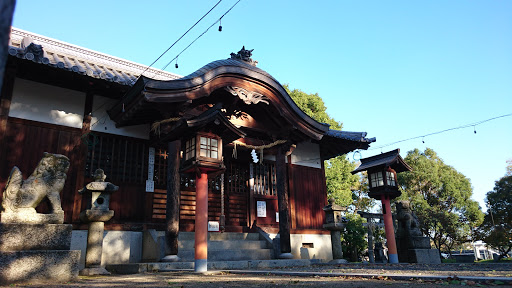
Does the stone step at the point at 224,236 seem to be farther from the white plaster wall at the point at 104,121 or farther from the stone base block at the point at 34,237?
the stone base block at the point at 34,237

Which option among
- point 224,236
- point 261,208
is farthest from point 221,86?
point 261,208

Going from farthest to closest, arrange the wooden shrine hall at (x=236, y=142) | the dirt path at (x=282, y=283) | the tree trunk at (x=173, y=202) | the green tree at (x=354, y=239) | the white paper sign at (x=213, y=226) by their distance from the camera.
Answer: the green tree at (x=354, y=239) → the white paper sign at (x=213, y=226) → the tree trunk at (x=173, y=202) → the wooden shrine hall at (x=236, y=142) → the dirt path at (x=282, y=283)

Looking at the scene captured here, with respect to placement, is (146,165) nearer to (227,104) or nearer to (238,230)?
(227,104)

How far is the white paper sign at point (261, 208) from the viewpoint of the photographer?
14807mm

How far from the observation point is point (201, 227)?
8367 millimetres

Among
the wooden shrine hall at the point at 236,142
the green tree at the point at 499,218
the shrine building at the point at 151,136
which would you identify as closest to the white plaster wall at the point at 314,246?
the shrine building at the point at 151,136

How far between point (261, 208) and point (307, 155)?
3766 mm

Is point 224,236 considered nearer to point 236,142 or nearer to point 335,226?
point 236,142

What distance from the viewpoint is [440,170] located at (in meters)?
32.2

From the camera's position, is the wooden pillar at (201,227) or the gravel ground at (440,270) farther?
the wooden pillar at (201,227)

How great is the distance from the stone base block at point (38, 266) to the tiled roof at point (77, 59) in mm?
5349

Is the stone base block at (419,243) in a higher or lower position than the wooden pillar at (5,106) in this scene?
lower

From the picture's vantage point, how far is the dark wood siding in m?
15.6

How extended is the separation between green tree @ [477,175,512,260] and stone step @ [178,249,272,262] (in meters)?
26.0
